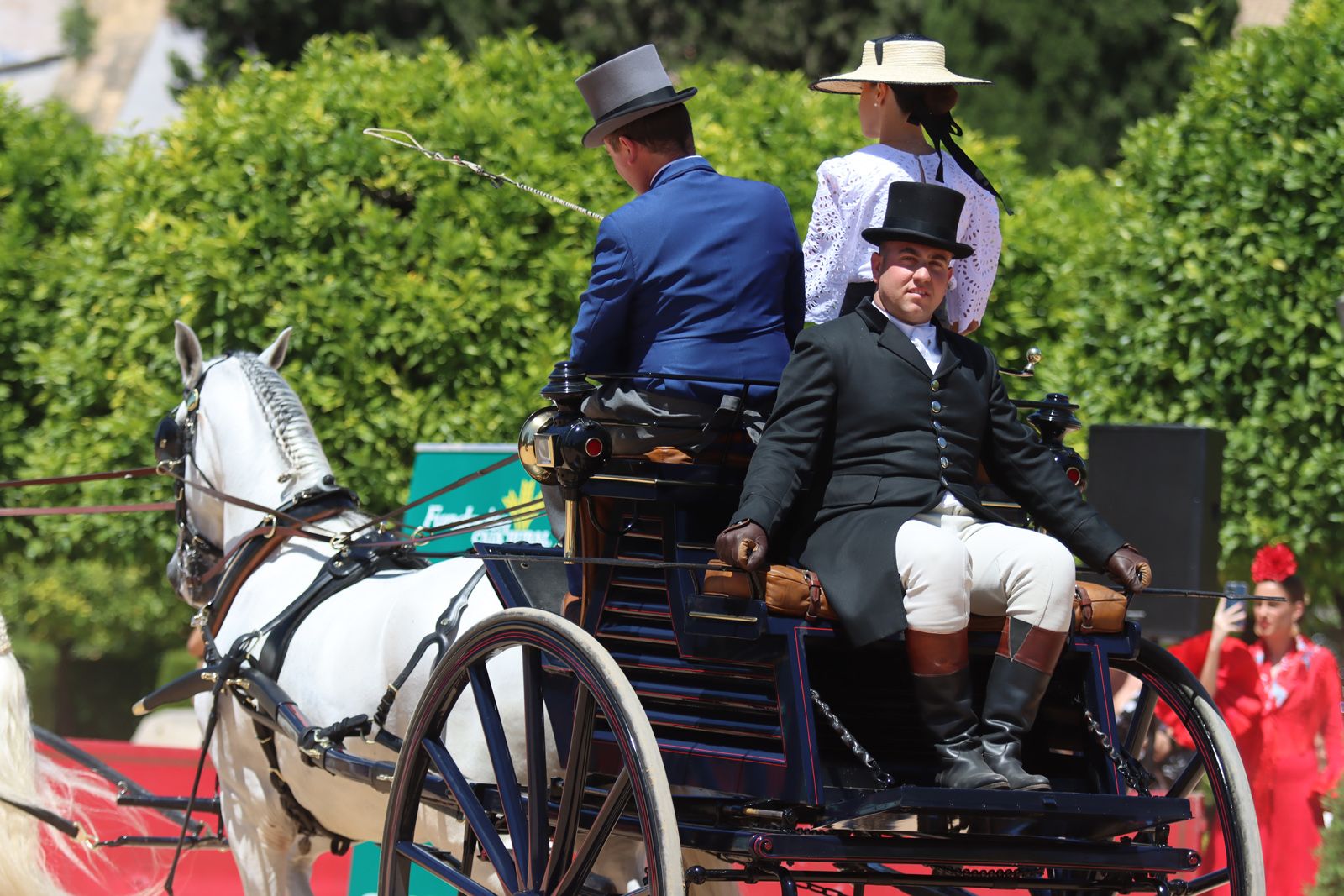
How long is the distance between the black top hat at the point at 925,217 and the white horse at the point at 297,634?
152cm

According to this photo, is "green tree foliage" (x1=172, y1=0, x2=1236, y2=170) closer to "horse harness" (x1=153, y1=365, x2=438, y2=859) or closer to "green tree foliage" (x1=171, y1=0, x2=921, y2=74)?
"green tree foliage" (x1=171, y1=0, x2=921, y2=74)

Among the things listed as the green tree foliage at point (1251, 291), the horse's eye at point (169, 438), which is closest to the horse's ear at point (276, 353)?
the horse's eye at point (169, 438)

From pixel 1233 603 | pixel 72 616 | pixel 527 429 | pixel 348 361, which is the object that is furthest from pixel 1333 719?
pixel 72 616

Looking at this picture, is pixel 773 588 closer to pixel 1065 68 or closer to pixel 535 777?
pixel 535 777

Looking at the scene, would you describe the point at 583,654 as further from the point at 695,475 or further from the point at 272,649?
the point at 272,649

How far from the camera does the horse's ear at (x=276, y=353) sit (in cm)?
546

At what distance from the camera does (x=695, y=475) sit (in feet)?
11.0

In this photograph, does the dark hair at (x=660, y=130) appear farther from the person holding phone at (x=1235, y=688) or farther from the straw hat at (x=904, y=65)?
the person holding phone at (x=1235, y=688)

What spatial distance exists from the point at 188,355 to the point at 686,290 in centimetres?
246

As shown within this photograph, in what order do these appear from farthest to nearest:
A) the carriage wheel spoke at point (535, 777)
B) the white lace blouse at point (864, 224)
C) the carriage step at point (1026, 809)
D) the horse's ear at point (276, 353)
→ the horse's ear at point (276, 353), the white lace blouse at point (864, 224), the carriage wheel spoke at point (535, 777), the carriage step at point (1026, 809)

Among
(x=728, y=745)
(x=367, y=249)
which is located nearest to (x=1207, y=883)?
(x=728, y=745)

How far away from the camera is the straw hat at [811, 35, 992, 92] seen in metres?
3.76

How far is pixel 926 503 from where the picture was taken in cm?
328

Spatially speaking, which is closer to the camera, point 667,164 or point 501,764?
point 501,764
